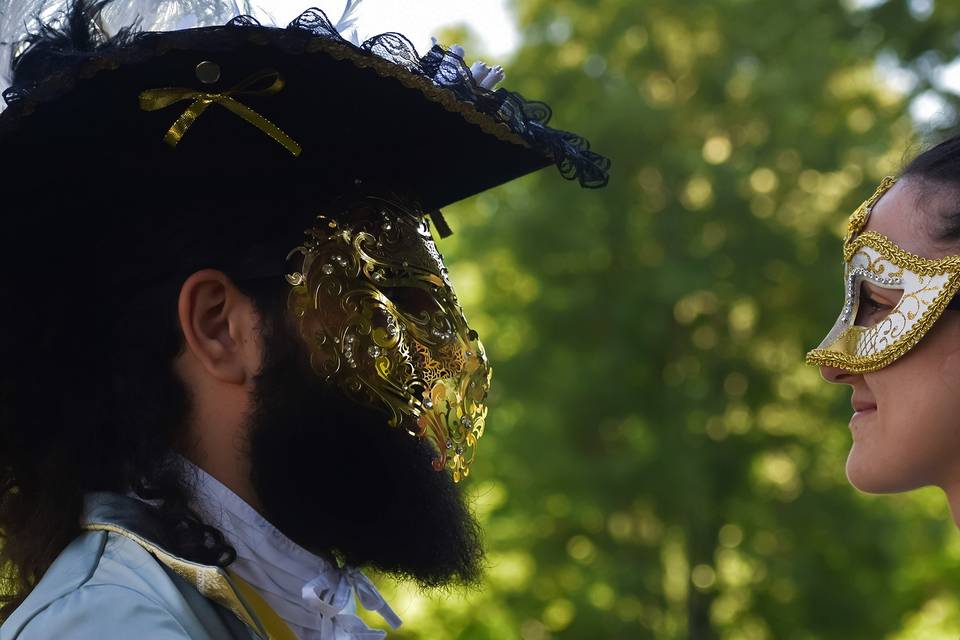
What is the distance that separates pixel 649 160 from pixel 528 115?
8516mm

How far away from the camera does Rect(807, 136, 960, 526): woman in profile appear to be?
2674 mm

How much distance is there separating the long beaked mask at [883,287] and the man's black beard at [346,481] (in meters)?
1.11

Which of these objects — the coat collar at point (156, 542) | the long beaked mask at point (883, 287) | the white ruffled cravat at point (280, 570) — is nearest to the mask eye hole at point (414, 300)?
the white ruffled cravat at point (280, 570)

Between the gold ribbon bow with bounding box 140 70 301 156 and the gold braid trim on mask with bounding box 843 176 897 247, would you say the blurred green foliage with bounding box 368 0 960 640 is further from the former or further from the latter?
the gold ribbon bow with bounding box 140 70 301 156

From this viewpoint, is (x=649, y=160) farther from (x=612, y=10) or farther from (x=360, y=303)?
(x=360, y=303)

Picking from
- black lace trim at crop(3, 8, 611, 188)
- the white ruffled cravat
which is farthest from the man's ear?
black lace trim at crop(3, 8, 611, 188)

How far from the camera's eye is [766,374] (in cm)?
1154

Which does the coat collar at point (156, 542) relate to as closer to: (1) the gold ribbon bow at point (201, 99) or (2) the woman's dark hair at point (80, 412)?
(2) the woman's dark hair at point (80, 412)

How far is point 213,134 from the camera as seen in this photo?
2.83 metres

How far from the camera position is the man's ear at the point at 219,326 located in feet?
9.22

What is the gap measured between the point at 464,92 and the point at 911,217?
1153mm

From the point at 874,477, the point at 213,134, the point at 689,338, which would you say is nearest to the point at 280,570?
the point at 213,134

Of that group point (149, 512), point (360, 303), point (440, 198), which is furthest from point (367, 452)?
point (440, 198)

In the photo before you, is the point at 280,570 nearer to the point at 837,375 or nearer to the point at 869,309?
the point at 837,375
